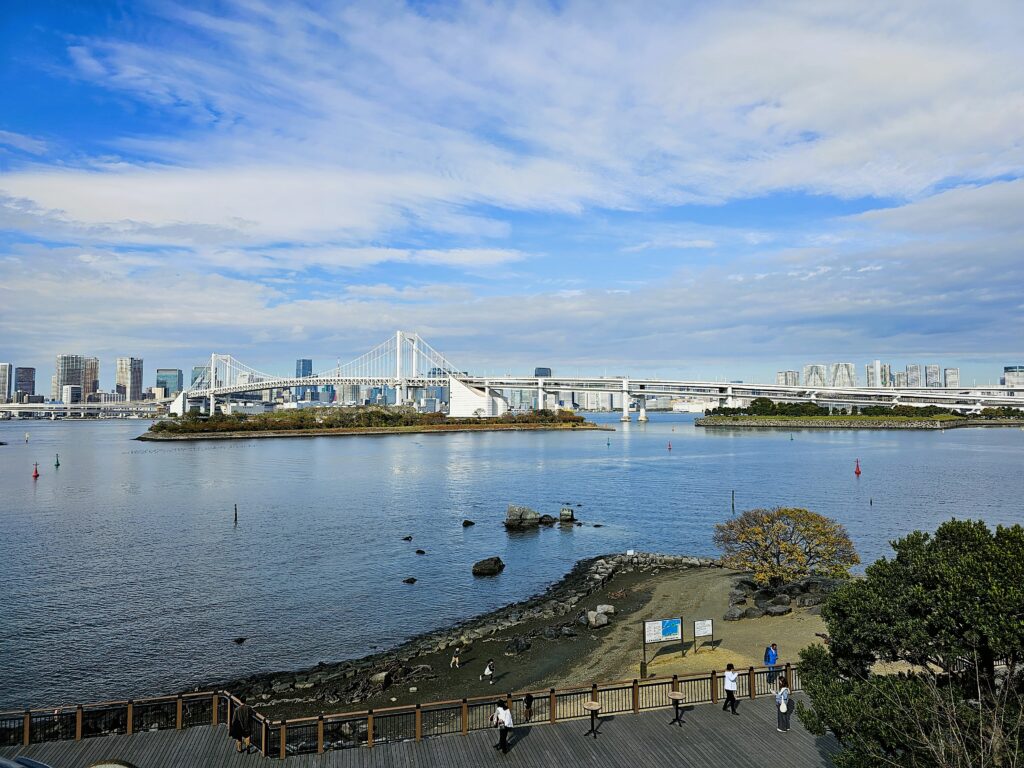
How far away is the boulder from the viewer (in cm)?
2897

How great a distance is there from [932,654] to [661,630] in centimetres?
583

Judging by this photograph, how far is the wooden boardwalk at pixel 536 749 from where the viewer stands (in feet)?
26.8

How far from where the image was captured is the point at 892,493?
3544 cm

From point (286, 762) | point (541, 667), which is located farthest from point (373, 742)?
point (541, 667)

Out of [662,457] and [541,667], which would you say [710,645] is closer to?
[541,667]

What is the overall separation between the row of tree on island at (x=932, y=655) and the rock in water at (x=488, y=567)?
14.2 meters

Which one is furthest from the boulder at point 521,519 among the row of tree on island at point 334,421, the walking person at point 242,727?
the row of tree on island at point 334,421

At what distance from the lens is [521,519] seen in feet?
96.0

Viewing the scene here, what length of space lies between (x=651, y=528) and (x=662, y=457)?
99.5 feet

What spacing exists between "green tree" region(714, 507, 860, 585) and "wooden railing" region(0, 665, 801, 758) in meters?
7.22

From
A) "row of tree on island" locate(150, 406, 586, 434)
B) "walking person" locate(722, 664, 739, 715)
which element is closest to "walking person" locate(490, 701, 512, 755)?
"walking person" locate(722, 664, 739, 715)

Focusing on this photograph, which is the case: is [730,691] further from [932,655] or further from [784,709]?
[932,655]

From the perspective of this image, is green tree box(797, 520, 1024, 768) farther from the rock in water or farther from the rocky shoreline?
the rock in water

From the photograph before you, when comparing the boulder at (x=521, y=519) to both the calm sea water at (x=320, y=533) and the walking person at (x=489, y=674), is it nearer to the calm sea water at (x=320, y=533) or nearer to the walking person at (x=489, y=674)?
the calm sea water at (x=320, y=533)
